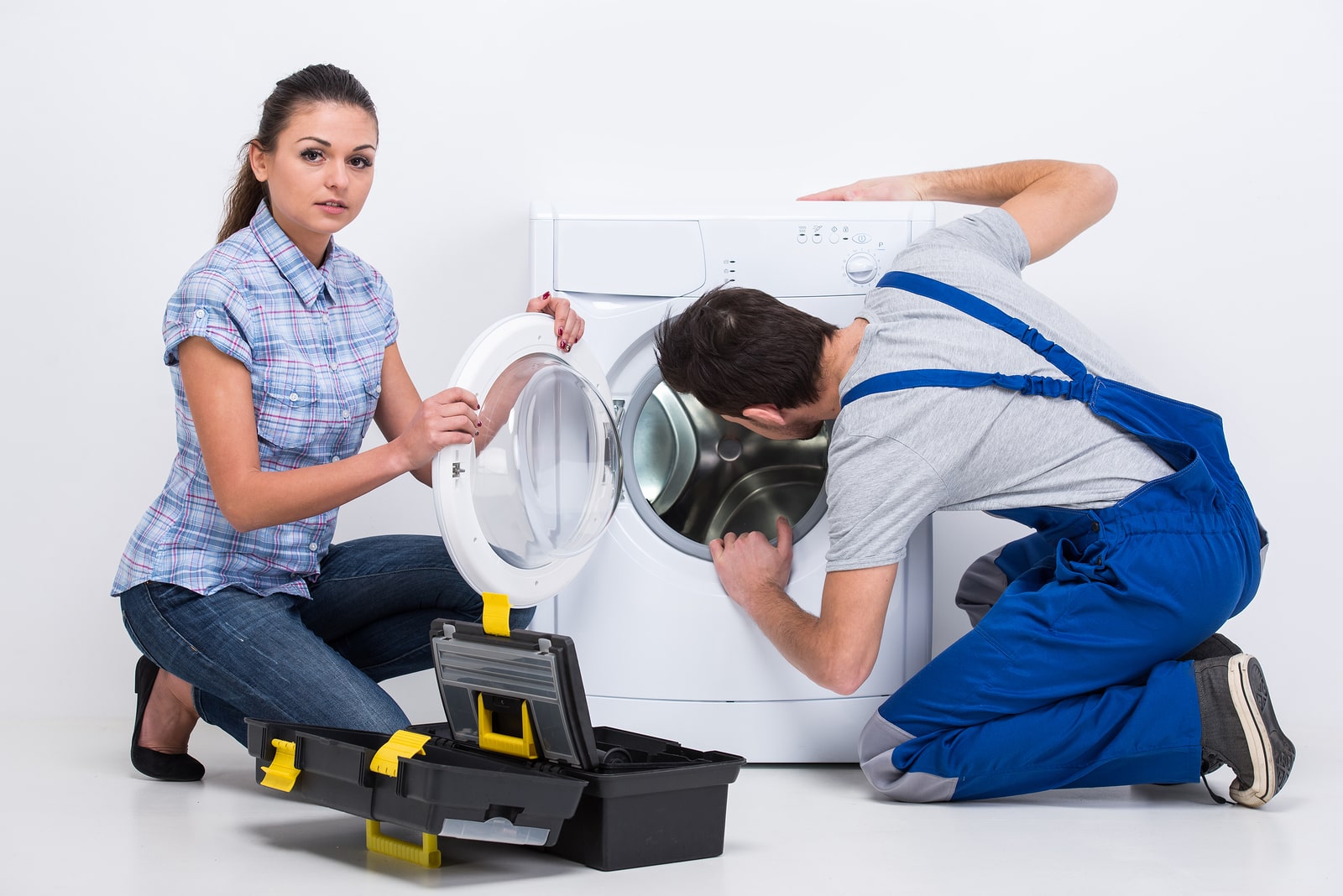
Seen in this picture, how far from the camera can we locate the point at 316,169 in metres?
1.80

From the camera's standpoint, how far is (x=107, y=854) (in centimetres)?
159

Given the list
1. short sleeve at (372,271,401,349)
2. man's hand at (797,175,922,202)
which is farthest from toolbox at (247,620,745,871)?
man's hand at (797,175,922,202)

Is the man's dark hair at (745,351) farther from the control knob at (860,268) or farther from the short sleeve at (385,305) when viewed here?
the short sleeve at (385,305)

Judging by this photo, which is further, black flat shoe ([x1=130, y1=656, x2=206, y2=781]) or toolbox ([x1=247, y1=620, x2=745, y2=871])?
black flat shoe ([x1=130, y1=656, x2=206, y2=781])

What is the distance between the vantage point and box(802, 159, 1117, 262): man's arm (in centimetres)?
208

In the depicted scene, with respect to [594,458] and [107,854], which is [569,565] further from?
[107,854]

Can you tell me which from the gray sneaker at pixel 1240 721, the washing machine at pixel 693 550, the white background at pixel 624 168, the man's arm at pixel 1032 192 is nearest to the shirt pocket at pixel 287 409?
the washing machine at pixel 693 550

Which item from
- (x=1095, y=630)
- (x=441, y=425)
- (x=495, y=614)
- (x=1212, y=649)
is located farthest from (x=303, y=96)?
(x=1212, y=649)

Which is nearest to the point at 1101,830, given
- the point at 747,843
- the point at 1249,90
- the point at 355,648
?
the point at 747,843

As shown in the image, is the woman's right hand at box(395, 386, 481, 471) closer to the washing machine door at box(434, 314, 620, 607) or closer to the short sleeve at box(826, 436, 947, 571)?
the washing machine door at box(434, 314, 620, 607)

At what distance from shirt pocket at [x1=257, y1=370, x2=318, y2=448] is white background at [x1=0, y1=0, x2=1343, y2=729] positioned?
2.98 feet

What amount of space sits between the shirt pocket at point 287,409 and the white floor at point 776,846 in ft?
1.88

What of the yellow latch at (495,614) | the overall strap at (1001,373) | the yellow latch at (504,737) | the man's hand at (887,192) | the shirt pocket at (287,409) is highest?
the man's hand at (887,192)

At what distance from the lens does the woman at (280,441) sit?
168 cm
